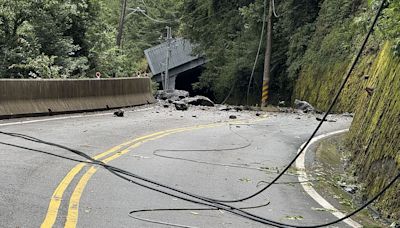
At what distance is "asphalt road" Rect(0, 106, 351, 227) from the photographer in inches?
240

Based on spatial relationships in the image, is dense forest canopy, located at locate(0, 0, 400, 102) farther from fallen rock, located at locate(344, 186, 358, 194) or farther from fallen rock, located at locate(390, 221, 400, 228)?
fallen rock, located at locate(390, 221, 400, 228)

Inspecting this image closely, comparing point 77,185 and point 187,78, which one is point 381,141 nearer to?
point 77,185

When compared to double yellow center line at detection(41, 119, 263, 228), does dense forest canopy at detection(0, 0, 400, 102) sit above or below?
above

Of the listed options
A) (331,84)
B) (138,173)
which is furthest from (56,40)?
(138,173)

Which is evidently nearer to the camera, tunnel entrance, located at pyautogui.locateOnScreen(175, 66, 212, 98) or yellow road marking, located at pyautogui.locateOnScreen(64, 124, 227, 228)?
yellow road marking, located at pyautogui.locateOnScreen(64, 124, 227, 228)

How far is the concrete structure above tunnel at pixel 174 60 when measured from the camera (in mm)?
49062

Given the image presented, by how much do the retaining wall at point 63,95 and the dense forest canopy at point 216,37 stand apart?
3742 mm

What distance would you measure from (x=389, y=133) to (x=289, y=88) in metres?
27.2

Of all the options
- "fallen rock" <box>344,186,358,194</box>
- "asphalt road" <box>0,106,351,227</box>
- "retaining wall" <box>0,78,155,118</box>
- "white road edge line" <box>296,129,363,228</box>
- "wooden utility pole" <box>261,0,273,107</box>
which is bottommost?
"fallen rock" <box>344,186,358,194</box>

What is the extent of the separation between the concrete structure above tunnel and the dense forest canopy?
4.05 metres

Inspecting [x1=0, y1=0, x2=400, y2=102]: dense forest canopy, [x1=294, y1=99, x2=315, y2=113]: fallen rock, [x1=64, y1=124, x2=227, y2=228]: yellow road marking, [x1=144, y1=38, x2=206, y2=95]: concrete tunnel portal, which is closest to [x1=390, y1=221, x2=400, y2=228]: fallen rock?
[x1=64, y1=124, x2=227, y2=228]: yellow road marking

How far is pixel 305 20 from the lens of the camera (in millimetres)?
33969

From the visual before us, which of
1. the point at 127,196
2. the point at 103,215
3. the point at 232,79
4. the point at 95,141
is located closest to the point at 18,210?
the point at 103,215

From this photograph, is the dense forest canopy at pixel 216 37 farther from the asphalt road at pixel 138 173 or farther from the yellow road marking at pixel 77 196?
the yellow road marking at pixel 77 196
